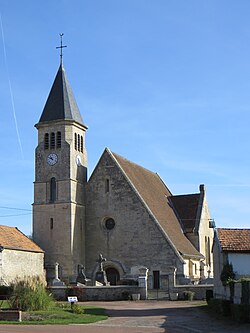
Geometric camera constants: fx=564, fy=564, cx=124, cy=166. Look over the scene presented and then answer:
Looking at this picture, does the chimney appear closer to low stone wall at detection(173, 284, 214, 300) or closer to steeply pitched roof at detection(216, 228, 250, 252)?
low stone wall at detection(173, 284, 214, 300)

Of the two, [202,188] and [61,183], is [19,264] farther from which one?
[202,188]

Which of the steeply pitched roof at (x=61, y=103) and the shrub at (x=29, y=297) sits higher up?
the steeply pitched roof at (x=61, y=103)

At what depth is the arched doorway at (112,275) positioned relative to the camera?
46944 millimetres

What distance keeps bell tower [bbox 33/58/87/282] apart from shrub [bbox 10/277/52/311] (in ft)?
65.1

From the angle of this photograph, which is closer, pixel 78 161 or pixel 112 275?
pixel 112 275

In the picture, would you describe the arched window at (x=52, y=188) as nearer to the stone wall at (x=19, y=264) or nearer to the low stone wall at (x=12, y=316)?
the stone wall at (x=19, y=264)

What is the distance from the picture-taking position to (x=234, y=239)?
29.1m

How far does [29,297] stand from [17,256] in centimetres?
1787

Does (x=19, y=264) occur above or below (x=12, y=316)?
above

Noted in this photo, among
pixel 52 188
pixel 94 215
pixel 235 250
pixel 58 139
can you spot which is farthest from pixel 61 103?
pixel 235 250

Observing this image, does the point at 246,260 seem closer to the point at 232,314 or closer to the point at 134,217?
the point at 232,314

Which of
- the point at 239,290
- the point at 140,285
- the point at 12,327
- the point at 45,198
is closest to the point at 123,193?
the point at 45,198

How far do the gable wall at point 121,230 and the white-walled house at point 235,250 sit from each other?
14331 mm

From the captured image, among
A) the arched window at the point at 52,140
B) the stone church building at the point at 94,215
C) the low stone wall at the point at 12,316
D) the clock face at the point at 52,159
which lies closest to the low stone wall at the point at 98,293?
the stone church building at the point at 94,215
